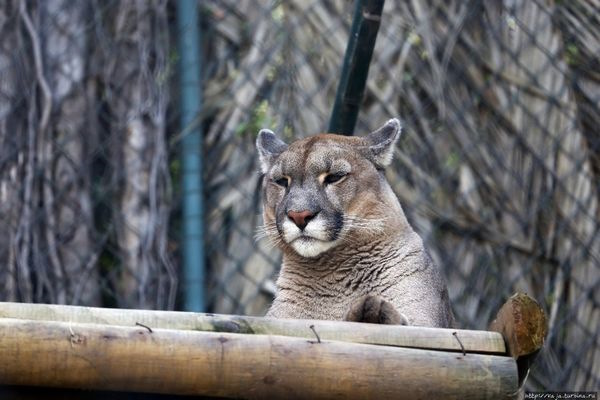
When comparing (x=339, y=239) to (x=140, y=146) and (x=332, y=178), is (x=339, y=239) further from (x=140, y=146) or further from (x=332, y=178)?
(x=140, y=146)

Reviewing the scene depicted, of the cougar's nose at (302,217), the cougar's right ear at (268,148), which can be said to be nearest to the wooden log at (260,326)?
the cougar's nose at (302,217)

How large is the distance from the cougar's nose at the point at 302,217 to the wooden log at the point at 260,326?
141cm

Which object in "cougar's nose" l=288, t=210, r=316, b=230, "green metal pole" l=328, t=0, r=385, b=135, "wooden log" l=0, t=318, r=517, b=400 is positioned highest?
"green metal pole" l=328, t=0, r=385, b=135

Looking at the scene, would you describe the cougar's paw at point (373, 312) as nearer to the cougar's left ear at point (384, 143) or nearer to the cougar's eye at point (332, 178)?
the cougar's eye at point (332, 178)

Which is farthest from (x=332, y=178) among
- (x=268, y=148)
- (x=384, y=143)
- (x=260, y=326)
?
(x=260, y=326)

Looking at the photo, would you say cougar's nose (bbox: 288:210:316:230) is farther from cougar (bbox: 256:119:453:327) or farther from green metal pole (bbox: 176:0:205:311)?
green metal pole (bbox: 176:0:205:311)

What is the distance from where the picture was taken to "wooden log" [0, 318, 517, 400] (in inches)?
151

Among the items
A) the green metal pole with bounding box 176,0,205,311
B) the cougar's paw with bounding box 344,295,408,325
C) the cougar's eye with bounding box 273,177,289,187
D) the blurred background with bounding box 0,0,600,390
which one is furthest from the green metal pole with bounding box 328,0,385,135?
the green metal pole with bounding box 176,0,205,311

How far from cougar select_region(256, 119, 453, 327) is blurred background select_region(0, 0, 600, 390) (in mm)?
2580

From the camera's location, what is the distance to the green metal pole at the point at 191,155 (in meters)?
8.39

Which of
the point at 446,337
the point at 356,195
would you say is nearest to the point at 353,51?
the point at 356,195

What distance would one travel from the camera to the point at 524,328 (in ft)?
13.6

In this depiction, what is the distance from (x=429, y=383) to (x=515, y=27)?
17.7 ft

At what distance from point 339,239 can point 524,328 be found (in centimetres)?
171
